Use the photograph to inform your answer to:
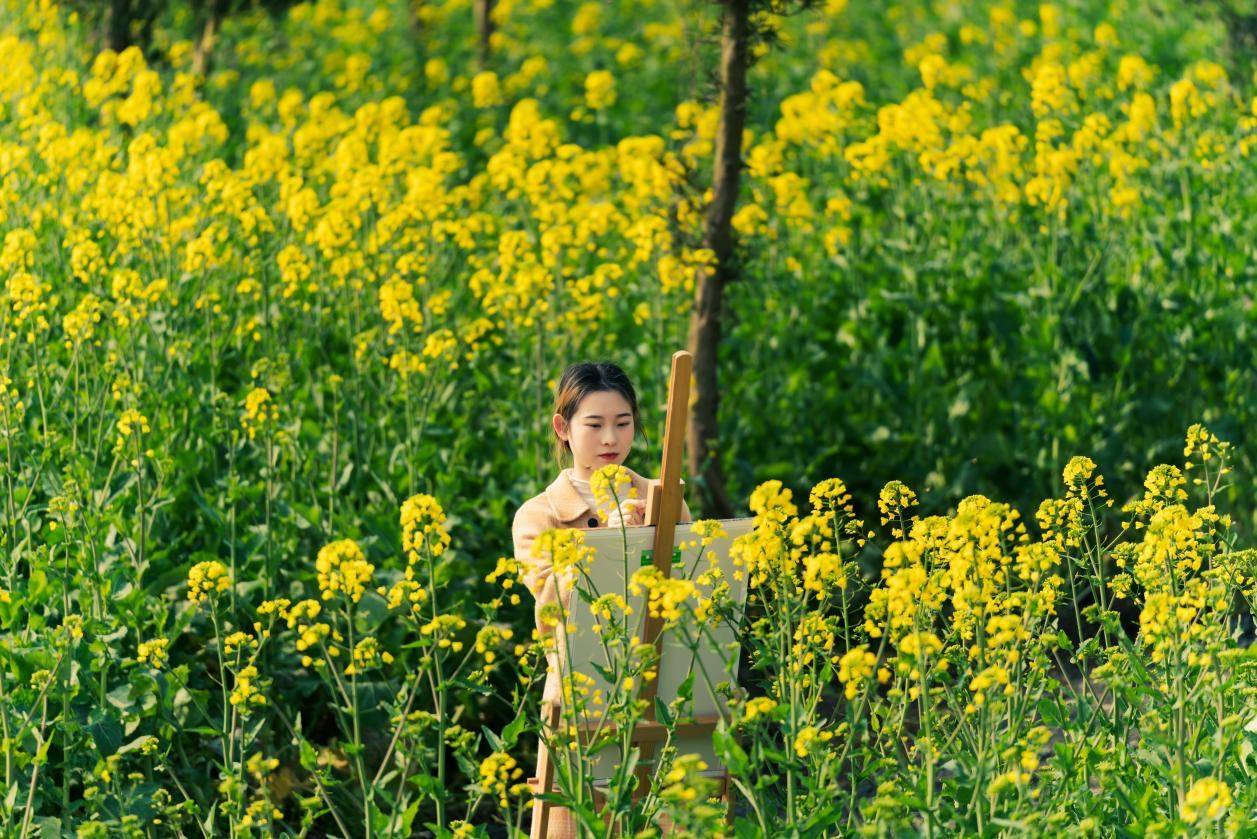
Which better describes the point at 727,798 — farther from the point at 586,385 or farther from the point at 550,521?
the point at 586,385

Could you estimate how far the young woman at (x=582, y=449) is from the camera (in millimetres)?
3484

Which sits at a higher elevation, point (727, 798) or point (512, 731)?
point (512, 731)

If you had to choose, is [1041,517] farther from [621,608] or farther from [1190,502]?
[1190,502]

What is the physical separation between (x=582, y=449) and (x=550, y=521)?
0.19m

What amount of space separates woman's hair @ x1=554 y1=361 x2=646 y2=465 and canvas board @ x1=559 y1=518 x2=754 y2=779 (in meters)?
0.42

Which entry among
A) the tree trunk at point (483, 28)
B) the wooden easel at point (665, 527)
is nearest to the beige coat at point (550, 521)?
the wooden easel at point (665, 527)

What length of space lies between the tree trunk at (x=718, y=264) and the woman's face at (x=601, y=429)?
7.34ft

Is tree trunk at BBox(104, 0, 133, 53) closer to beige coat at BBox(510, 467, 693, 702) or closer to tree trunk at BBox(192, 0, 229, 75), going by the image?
tree trunk at BBox(192, 0, 229, 75)

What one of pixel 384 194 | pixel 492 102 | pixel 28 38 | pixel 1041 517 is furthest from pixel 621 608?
pixel 28 38

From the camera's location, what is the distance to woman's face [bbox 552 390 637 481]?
11.7 ft

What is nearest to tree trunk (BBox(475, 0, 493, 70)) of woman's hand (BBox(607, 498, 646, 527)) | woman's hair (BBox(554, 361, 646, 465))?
woman's hair (BBox(554, 361, 646, 465))

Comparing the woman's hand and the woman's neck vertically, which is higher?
the woman's neck

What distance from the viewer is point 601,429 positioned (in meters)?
3.58

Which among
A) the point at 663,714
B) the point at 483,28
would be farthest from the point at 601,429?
the point at 483,28
